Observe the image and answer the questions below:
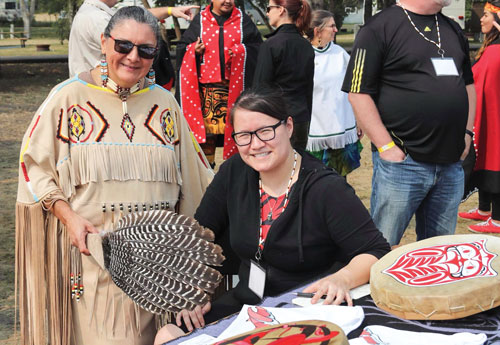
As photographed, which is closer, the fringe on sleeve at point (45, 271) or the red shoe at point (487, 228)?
the fringe on sleeve at point (45, 271)

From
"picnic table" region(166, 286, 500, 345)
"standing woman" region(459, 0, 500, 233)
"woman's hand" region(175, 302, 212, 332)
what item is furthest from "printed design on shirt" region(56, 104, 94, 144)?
"standing woman" region(459, 0, 500, 233)

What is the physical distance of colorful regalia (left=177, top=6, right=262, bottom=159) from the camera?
15.0ft

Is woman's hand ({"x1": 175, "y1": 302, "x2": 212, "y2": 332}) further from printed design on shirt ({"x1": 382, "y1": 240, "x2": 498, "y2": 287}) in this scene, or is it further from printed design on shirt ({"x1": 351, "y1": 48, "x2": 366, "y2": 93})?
printed design on shirt ({"x1": 351, "y1": 48, "x2": 366, "y2": 93})

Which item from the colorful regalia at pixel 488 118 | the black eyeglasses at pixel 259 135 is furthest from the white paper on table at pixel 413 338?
the colorful regalia at pixel 488 118

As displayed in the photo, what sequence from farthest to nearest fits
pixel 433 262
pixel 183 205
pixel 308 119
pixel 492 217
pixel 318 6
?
pixel 318 6 → pixel 492 217 → pixel 308 119 → pixel 183 205 → pixel 433 262

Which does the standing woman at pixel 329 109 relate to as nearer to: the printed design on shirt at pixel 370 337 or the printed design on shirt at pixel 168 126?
the printed design on shirt at pixel 168 126

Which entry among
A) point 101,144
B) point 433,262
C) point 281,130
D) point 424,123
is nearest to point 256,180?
point 281,130

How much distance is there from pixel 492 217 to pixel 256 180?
3.26 meters

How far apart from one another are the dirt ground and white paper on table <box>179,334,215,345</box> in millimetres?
1978

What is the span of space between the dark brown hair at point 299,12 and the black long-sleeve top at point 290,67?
5cm

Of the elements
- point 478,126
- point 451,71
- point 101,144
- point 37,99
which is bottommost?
point 37,99

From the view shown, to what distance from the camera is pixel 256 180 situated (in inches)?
86.9

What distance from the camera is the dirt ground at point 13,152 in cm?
384

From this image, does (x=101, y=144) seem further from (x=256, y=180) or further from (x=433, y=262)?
(x=433, y=262)
